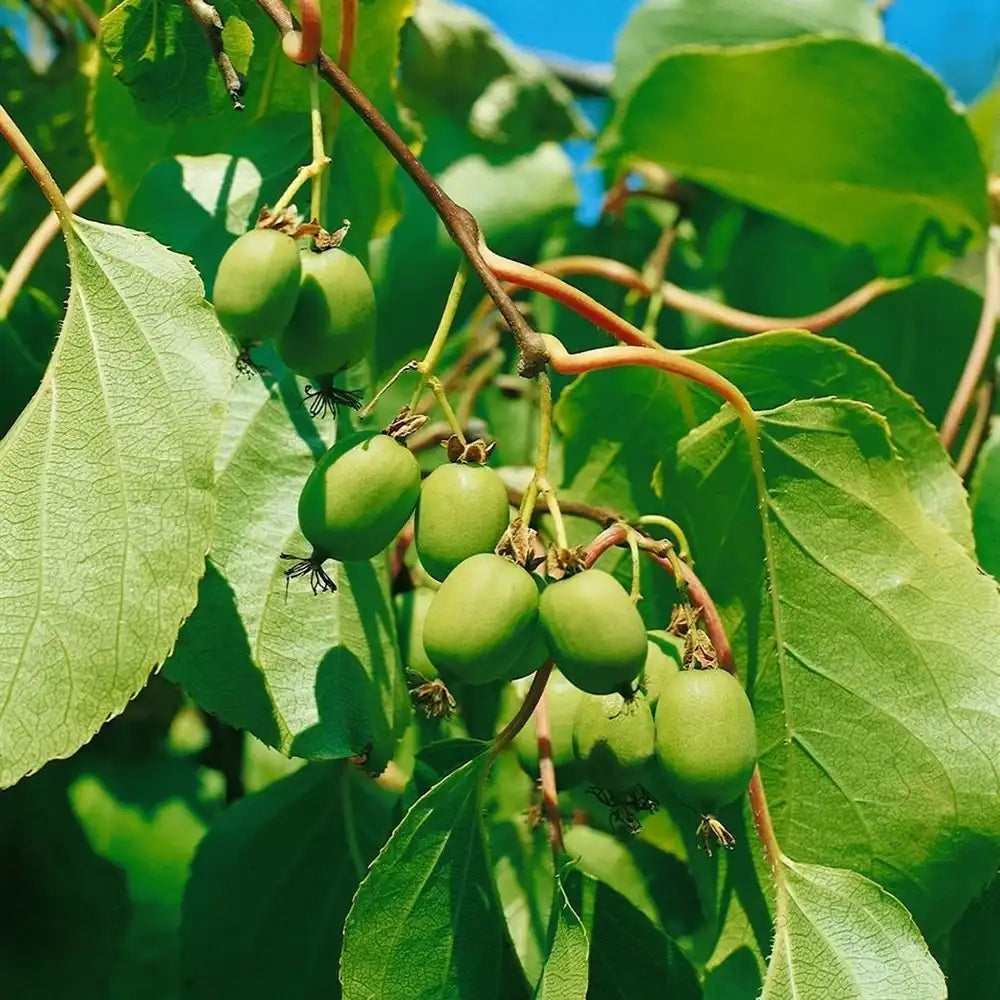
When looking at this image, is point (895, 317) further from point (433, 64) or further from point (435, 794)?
point (433, 64)

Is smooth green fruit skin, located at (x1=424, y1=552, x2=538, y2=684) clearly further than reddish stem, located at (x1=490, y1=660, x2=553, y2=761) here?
No

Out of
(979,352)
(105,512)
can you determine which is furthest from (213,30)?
(979,352)

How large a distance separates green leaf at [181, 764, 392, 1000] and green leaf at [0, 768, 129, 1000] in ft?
0.86

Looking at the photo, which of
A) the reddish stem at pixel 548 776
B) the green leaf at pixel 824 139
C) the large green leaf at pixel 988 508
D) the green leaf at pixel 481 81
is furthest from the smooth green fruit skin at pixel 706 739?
the green leaf at pixel 481 81

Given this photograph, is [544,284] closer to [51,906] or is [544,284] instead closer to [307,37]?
[307,37]

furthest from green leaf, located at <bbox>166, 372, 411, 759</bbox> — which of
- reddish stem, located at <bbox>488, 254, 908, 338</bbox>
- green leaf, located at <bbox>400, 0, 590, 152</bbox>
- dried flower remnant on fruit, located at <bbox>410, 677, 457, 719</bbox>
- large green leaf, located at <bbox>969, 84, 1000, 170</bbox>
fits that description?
green leaf, located at <bbox>400, 0, 590, 152</bbox>

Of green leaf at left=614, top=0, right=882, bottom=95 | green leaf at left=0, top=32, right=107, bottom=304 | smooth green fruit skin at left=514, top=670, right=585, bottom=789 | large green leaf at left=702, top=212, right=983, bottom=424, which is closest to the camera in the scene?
smooth green fruit skin at left=514, top=670, right=585, bottom=789

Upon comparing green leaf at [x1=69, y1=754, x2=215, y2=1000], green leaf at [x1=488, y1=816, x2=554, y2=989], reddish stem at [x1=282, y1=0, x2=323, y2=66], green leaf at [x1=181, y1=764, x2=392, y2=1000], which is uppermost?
reddish stem at [x1=282, y1=0, x2=323, y2=66]

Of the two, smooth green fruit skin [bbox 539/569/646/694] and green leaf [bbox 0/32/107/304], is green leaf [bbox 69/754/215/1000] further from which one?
smooth green fruit skin [bbox 539/569/646/694]

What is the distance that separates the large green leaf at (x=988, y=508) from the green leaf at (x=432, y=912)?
635mm

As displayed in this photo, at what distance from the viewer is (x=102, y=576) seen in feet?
2.91

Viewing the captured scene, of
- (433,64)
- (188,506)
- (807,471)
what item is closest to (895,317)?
(807,471)

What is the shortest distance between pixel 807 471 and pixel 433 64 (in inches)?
73.3

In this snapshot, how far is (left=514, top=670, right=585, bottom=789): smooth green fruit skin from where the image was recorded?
113cm
